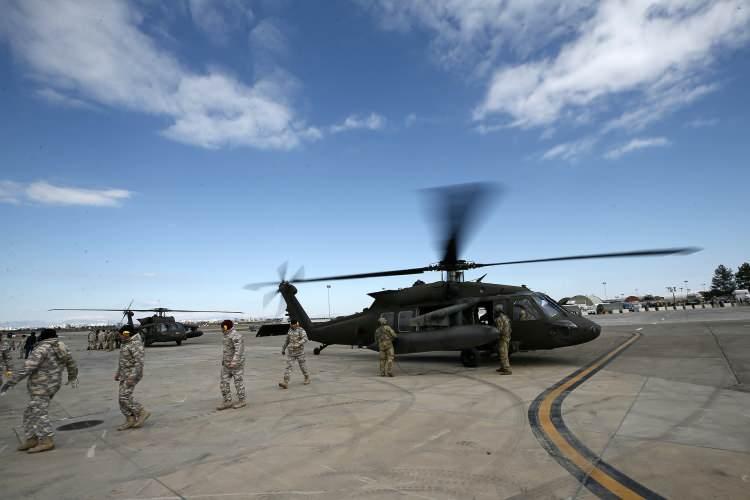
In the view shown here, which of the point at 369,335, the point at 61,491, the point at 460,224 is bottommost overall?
the point at 61,491

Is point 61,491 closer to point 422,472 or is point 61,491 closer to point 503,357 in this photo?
point 422,472

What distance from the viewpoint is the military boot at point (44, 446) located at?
570cm

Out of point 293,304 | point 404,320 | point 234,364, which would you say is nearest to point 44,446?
point 234,364

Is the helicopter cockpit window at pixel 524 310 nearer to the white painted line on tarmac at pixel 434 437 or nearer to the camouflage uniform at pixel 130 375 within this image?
the white painted line on tarmac at pixel 434 437

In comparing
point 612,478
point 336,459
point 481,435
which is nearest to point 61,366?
point 336,459

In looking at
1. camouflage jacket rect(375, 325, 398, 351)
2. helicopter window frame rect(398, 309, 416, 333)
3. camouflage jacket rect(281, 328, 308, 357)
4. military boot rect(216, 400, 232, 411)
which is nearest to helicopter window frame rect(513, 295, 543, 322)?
helicopter window frame rect(398, 309, 416, 333)

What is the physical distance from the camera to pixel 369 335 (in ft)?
46.9

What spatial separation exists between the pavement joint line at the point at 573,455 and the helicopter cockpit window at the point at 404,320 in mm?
5812

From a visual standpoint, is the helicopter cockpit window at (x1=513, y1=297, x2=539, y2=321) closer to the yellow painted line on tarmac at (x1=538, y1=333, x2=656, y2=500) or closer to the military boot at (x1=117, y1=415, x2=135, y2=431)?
the yellow painted line on tarmac at (x1=538, y1=333, x2=656, y2=500)

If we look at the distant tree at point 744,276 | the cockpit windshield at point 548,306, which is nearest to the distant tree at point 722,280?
the distant tree at point 744,276

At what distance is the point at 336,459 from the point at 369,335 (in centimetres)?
953

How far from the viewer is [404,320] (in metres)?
13.3

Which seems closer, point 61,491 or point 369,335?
point 61,491

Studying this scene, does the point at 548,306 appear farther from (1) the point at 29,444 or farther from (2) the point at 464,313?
(1) the point at 29,444
